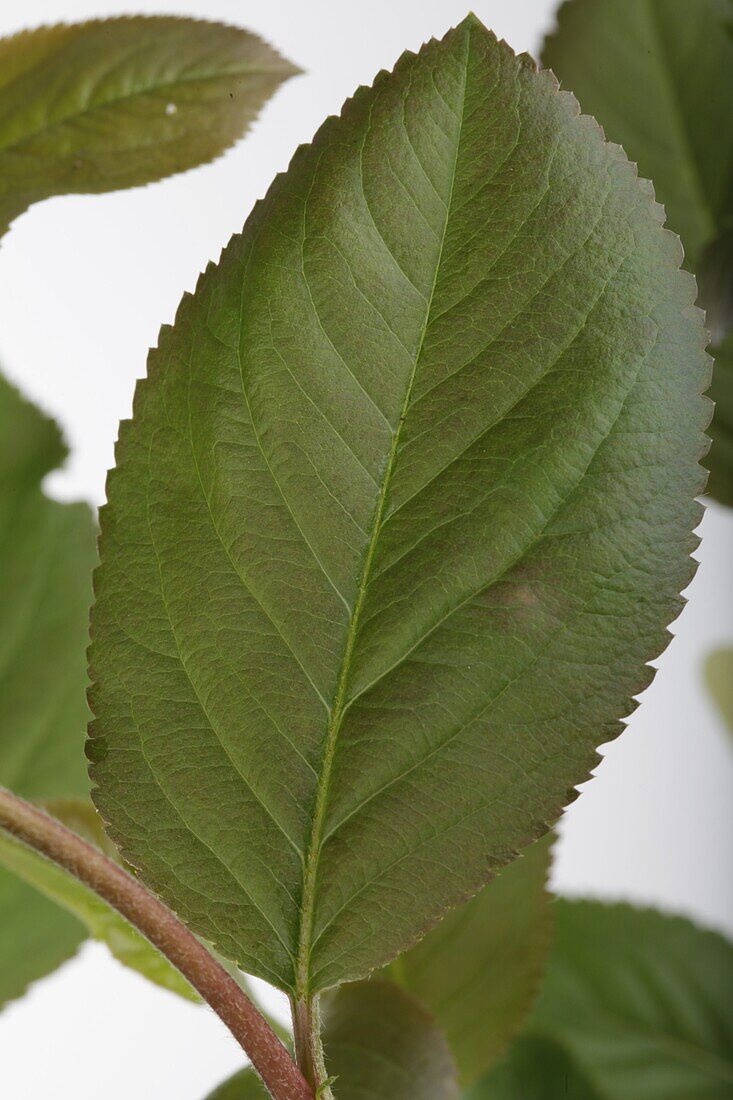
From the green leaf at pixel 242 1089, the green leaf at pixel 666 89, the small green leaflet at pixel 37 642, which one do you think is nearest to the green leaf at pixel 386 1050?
the green leaf at pixel 242 1089

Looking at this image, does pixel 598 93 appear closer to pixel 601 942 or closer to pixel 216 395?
pixel 216 395

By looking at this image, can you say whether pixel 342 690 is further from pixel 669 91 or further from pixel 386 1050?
pixel 669 91

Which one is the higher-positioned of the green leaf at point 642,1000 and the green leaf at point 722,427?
the green leaf at point 722,427

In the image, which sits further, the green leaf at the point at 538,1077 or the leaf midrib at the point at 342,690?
the green leaf at the point at 538,1077

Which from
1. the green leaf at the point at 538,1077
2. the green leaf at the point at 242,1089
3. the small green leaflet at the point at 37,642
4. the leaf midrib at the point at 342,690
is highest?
the small green leaflet at the point at 37,642

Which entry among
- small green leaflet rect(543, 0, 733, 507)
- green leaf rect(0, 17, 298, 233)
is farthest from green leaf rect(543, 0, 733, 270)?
green leaf rect(0, 17, 298, 233)

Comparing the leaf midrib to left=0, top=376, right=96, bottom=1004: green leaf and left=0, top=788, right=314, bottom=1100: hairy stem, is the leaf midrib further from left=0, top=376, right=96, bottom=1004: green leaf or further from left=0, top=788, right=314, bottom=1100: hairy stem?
left=0, top=376, right=96, bottom=1004: green leaf

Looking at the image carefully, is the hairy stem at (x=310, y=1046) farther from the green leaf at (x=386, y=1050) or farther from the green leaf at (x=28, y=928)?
the green leaf at (x=28, y=928)

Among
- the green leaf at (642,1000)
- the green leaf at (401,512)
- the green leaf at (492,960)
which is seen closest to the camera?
the green leaf at (401,512)
